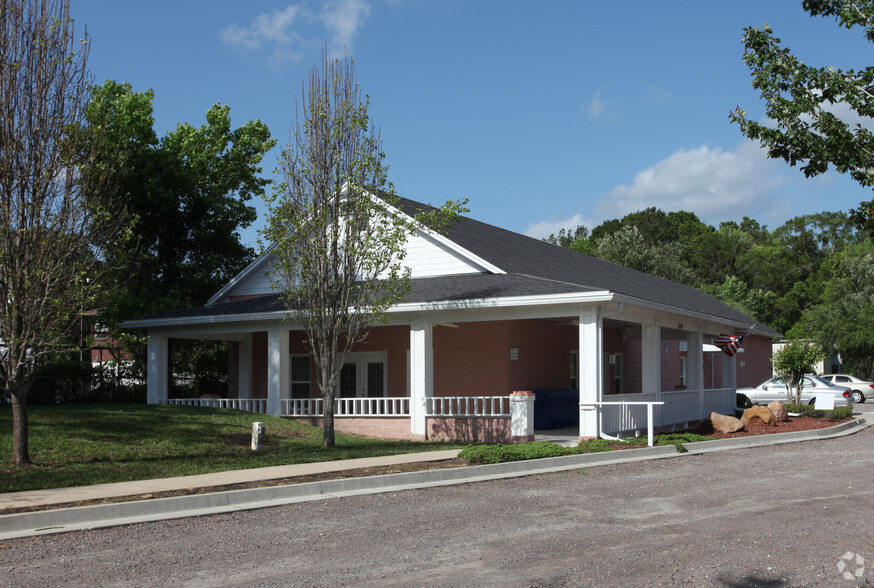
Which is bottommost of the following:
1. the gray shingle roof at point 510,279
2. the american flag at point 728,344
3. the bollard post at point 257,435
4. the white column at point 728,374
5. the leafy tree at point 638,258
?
the bollard post at point 257,435

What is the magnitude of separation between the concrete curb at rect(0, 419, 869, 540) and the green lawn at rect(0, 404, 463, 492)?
229 cm

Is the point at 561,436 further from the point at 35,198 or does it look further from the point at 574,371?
the point at 35,198

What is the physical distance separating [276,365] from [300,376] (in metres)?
3.05

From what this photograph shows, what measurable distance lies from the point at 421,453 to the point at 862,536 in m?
8.87

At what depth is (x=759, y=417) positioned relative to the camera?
A: 2305cm

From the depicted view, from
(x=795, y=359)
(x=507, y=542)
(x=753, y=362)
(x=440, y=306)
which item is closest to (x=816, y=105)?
A: (x=507, y=542)

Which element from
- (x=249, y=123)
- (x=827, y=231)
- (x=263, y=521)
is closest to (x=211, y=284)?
(x=249, y=123)

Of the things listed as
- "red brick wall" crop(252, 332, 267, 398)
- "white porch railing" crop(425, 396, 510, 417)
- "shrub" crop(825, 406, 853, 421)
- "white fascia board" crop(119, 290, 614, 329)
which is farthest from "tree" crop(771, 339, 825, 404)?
"red brick wall" crop(252, 332, 267, 398)

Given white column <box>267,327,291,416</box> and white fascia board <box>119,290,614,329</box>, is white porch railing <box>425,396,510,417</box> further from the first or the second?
white column <box>267,327,291,416</box>

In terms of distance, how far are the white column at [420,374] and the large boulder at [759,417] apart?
897cm

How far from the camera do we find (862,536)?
26.6 feet

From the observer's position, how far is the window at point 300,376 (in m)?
24.4

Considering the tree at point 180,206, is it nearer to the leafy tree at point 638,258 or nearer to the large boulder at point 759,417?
the large boulder at point 759,417

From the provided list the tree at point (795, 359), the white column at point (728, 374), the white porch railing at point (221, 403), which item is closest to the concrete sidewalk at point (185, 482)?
the white porch railing at point (221, 403)
